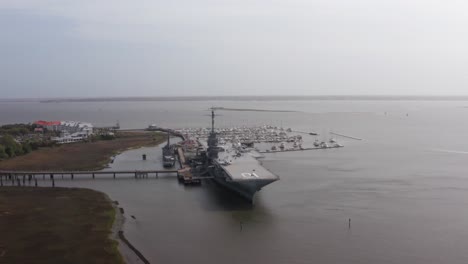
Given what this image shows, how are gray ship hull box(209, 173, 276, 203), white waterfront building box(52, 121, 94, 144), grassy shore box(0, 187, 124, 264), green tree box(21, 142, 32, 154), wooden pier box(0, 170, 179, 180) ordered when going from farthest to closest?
white waterfront building box(52, 121, 94, 144) < green tree box(21, 142, 32, 154) < wooden pier box(0, 170, 179, 180) < gray ship hull box(209, 173, 276, 203) < grassy shore box(0, 187, 124, 264)

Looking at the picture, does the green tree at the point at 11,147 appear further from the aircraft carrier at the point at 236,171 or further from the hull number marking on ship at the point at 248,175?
the hull number marking on ship at the point at 248,175

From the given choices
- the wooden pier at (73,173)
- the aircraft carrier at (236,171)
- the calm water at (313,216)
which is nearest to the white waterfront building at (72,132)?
the wooden pier at (73,173)

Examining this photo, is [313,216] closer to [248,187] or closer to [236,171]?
[248,187]

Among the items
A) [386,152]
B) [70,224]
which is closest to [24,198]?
[70,224]

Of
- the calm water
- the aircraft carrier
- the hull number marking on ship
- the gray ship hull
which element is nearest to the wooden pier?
the calm water

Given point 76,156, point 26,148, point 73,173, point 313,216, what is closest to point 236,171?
point 313,216

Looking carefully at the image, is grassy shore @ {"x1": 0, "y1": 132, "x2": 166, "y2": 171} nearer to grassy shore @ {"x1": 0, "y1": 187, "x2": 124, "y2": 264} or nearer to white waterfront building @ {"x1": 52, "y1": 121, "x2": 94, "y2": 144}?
white waterfront building @ {"x1": 52, "y1": 121, "x2": 94, "y2": 144}

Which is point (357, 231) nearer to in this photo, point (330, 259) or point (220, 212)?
point (330, 259)
